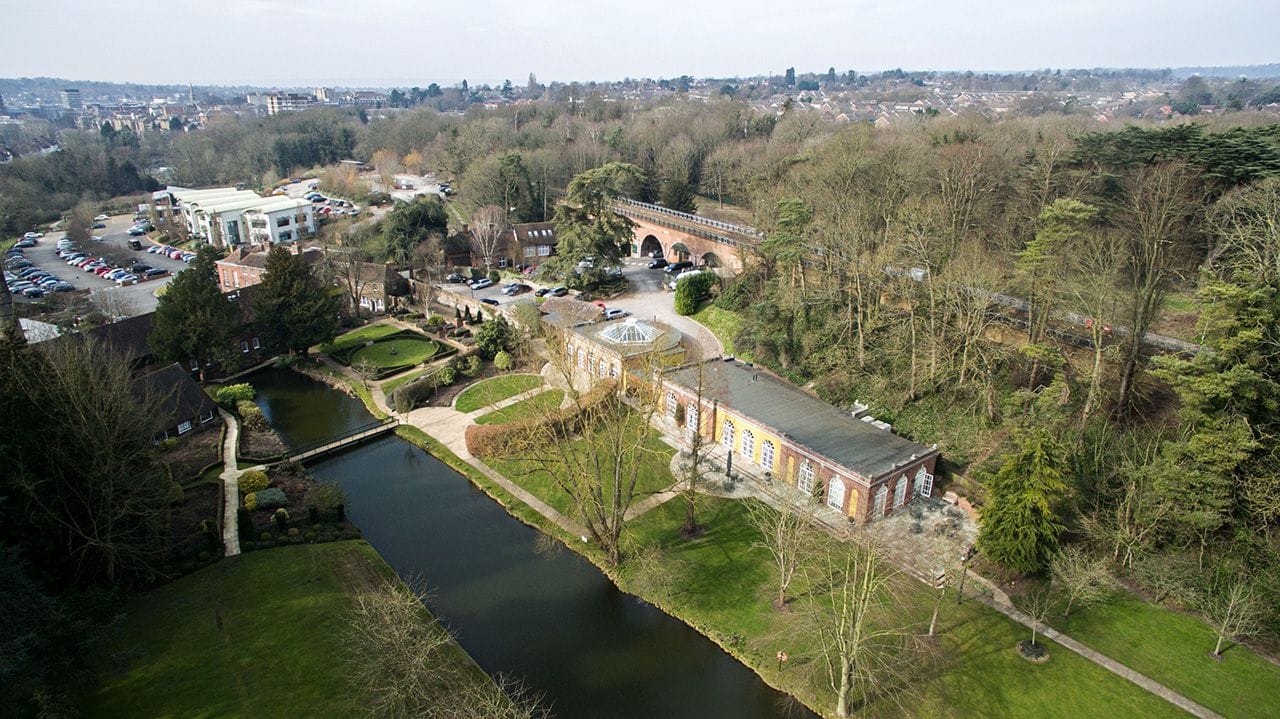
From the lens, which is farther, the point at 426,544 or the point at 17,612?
the point at 426,544

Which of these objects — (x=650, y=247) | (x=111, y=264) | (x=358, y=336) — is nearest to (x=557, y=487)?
(x=358, y=336)

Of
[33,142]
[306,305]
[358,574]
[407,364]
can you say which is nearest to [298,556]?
[358,574]

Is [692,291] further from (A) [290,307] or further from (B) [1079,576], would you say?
(B) [1079,576]

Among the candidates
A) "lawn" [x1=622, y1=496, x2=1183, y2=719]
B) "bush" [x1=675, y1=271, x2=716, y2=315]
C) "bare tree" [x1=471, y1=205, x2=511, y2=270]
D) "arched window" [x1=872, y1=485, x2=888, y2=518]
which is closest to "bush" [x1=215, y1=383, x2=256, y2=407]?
"bare tree" [x1=471, y1=205, x2=511, y2=270]

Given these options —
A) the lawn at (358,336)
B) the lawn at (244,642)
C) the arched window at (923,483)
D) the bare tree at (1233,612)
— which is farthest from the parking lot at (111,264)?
the bare tree at (1233,612)

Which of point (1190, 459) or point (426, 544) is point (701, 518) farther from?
point (1190, 459)

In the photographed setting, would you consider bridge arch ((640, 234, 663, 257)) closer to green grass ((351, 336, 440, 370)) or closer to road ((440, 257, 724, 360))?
road ((440, 257, 724, 360))
